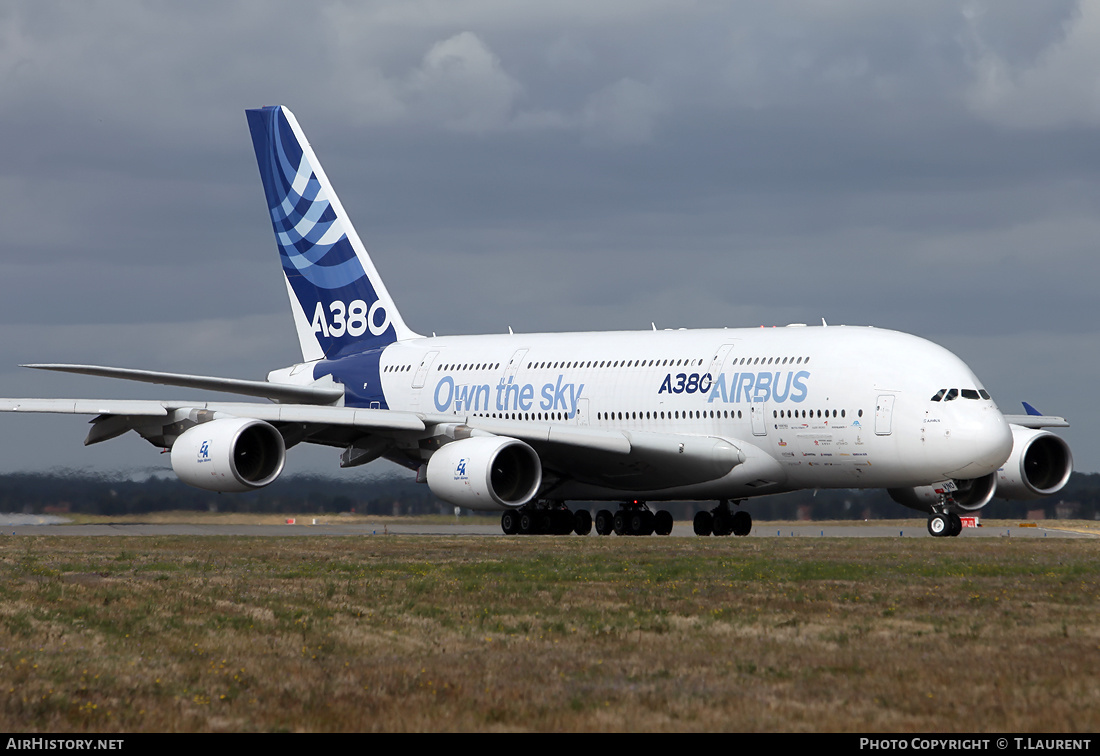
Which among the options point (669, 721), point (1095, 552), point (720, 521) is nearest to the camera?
point (669, 721)

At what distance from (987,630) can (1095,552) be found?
11337 millimetres

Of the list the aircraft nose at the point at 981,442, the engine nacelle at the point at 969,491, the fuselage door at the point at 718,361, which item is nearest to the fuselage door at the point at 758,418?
the fuselage door at the point at 718,361

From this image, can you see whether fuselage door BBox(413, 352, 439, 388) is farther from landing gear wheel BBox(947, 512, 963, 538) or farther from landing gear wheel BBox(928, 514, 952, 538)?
landing gear wheel BBox(947, 512, 963, 538)

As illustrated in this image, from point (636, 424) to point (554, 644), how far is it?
19.4 meters

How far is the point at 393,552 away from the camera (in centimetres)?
2247

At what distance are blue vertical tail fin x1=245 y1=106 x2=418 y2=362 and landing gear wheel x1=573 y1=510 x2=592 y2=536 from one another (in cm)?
741

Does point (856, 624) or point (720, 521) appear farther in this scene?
point (720, 521)

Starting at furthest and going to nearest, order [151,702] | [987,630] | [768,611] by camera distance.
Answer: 1. [768,611]
2. [987,630]
3. [151,702]

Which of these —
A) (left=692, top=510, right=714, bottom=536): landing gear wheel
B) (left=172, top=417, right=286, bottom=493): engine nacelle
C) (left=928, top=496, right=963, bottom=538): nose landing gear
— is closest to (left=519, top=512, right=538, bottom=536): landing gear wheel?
(left=692, top=510, right=714, bottom=536): landing gear wheel

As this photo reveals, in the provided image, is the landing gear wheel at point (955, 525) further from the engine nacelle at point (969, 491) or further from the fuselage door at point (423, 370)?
the fuselage door at point (423, 370)

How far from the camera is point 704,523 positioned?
106 feet

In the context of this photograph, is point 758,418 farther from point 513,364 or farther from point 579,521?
point 513,364
